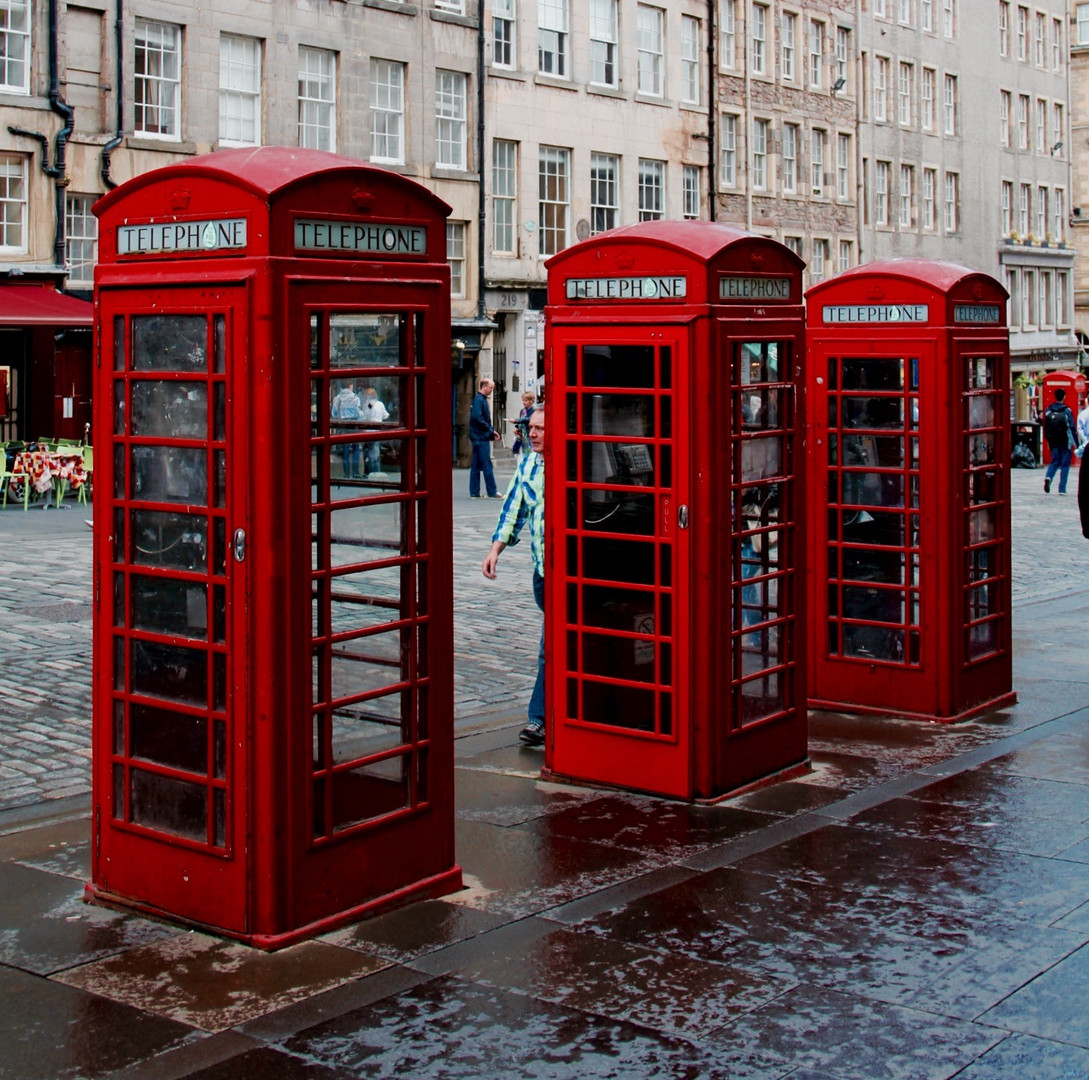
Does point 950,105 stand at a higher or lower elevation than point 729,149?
higher

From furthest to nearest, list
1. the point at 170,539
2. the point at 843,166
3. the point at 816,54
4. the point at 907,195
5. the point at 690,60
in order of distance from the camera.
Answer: the point at 907,195
the point at 843,166
the point at 816,54
the point at 690,60
the point at 170,539

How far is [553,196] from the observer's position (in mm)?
40031

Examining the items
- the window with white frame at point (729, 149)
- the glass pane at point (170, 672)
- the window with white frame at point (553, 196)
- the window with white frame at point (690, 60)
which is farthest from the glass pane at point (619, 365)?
the window with white frame at point (729, 149)

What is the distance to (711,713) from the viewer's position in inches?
291

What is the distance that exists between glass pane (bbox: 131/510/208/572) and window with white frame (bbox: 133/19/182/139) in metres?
26.5

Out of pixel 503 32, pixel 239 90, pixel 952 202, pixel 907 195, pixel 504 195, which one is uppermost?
pixel 503 32

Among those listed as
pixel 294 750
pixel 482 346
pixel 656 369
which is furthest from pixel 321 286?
pixel 482 346

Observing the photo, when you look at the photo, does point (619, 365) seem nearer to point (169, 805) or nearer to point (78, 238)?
point (169, 805)

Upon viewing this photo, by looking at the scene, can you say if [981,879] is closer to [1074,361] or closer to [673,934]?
[673,934]

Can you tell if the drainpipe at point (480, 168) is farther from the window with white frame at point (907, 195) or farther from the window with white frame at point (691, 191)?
the window with white frame at point (907, 195)

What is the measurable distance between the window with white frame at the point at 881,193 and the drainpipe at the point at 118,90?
29447 millimetres

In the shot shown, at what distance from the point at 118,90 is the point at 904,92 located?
32.9 meters

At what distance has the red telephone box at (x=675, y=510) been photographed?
23.9ft

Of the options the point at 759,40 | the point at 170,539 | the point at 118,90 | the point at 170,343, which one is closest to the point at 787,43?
the point at 759,40
